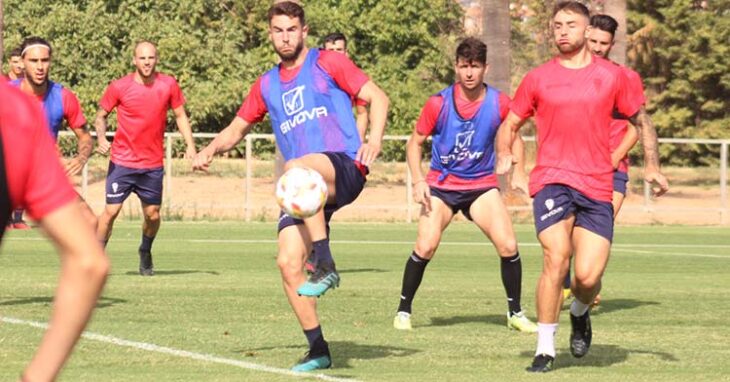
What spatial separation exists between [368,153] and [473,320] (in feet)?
12.7

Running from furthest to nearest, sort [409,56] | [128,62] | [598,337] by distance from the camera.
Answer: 1. [409,56]
2. [128,62]
3. [598,337]

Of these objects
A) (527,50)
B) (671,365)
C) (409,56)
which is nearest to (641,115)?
(671,365)

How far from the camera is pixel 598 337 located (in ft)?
37.5

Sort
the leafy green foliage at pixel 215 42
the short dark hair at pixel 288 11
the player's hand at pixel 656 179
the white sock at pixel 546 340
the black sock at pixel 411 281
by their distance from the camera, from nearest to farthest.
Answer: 1. the short dark hair at pixel 288 11
2. the white sock at pixel 546 340
3. the player's hand at pixel 656 179
4. the black sock at pixel 411 281
5. the leafy green foliage at pixel 215 42

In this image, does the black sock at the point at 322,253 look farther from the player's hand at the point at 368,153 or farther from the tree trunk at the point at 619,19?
the tree trunk at the point at 619,19

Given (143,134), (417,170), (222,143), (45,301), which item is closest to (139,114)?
(143,134)

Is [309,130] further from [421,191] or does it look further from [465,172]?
[465,172]

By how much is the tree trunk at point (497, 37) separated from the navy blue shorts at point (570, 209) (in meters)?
21.3

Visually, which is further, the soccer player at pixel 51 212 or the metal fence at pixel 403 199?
the metal fence at pixel 403 199

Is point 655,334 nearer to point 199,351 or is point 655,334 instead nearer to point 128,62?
point 199,351

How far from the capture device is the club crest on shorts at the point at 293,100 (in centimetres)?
955

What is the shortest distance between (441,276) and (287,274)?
27.3ft

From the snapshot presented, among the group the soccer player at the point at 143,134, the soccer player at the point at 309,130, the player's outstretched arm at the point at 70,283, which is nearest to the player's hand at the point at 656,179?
the soccer player at the point at 309,130

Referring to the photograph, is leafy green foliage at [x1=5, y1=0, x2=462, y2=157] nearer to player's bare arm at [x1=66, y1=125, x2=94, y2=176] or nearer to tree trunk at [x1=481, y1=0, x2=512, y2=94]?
tree trunk at [x1=481, y1=0, x2=512, y2=94]
